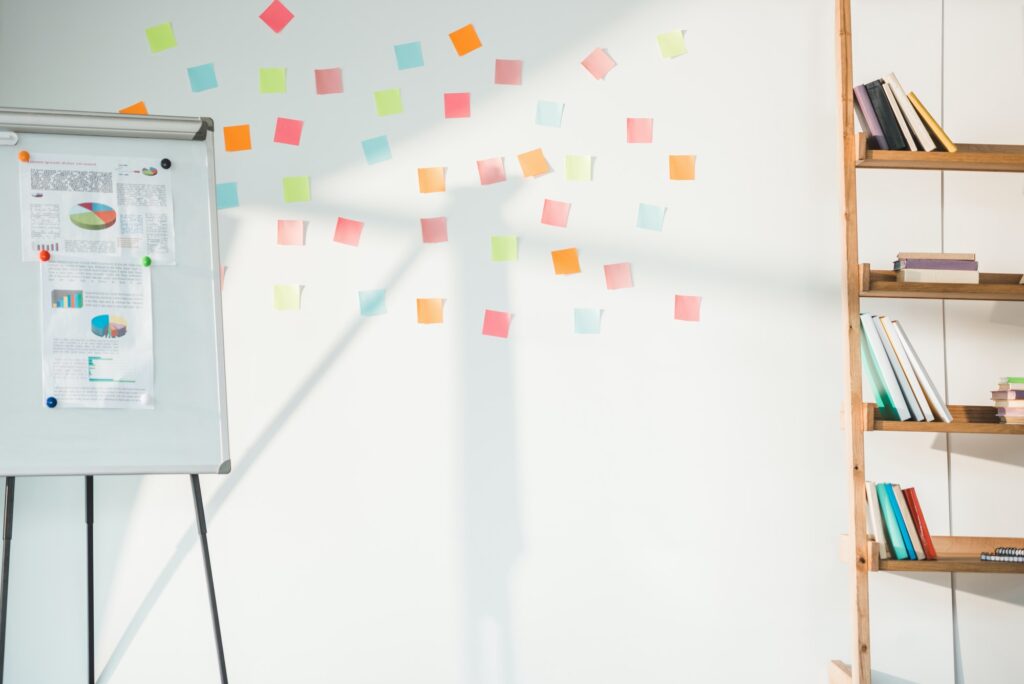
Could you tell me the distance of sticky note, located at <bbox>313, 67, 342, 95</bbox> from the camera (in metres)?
2.55

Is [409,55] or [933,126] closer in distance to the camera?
[933,126]

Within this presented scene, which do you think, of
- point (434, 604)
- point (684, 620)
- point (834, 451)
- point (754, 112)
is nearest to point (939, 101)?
point (754, 112)

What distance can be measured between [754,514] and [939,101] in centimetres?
124

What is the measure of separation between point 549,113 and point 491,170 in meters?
0.22

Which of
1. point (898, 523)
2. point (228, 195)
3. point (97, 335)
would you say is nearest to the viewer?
point (97, 335)

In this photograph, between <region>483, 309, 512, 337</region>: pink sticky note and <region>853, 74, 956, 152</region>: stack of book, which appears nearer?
<region>853, 74, 956, 152</region>: stack of book

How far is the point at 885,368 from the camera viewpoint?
2332 millimetres

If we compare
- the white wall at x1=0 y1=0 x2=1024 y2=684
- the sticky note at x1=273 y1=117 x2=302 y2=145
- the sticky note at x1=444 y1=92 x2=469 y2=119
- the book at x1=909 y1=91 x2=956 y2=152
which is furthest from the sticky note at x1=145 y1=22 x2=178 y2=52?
the book at x1=909 y1=91 x2=956 y2=152

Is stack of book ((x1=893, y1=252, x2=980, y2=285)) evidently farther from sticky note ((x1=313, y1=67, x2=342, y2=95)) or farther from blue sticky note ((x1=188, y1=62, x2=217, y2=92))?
blue sticky note ((x1=188, y1=62, x2=217, y2=92))

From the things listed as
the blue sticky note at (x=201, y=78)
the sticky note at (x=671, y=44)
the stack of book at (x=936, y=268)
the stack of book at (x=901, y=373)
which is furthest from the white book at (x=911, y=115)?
the blue sticky note at (x=201, y=78)

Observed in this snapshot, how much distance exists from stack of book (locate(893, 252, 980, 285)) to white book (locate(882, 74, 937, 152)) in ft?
0.87

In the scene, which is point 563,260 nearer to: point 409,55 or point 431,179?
point 431,179

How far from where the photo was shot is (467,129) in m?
2.57

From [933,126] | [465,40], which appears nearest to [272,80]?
[465,40]
